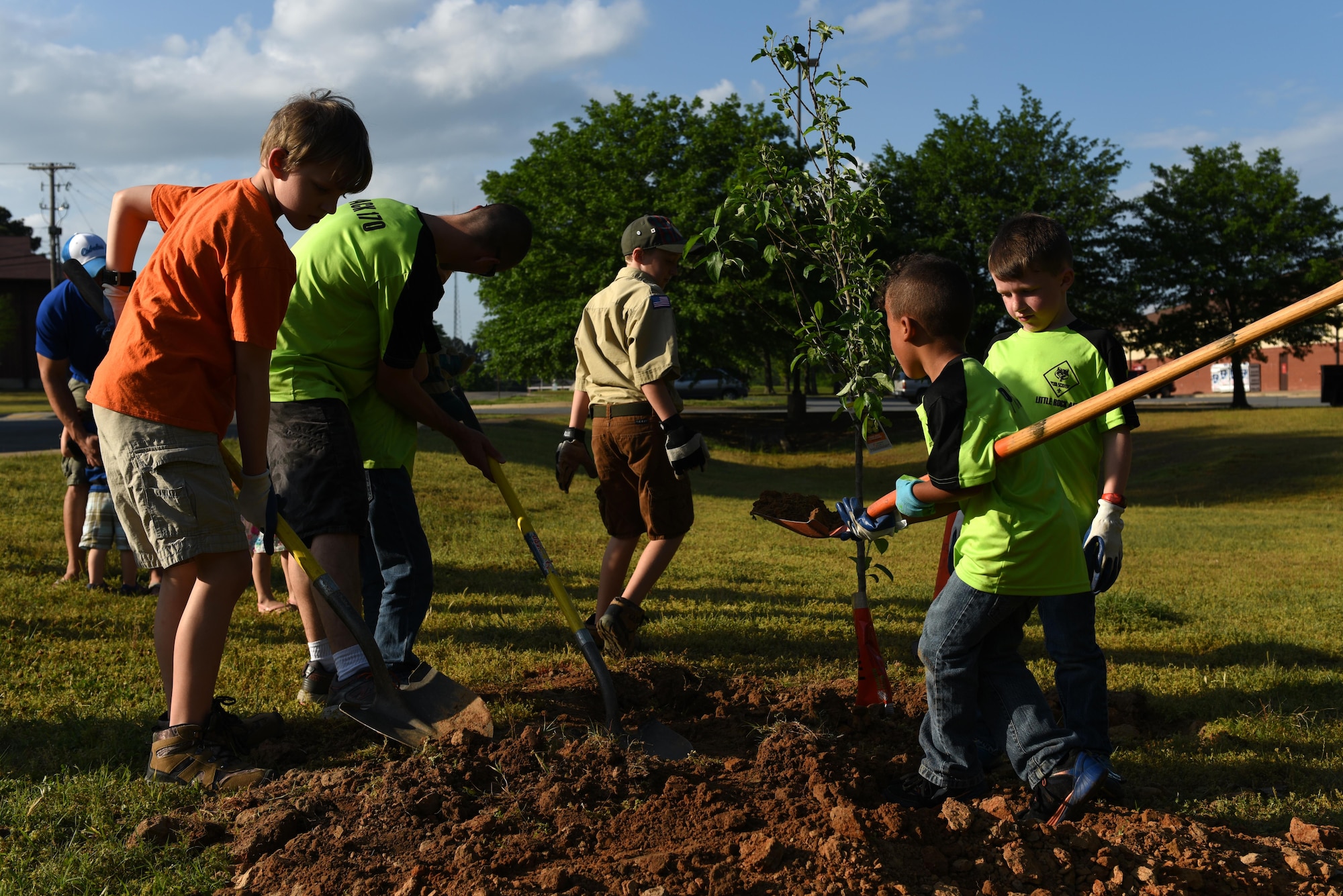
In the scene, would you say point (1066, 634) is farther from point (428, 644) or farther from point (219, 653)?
point (428, 644)

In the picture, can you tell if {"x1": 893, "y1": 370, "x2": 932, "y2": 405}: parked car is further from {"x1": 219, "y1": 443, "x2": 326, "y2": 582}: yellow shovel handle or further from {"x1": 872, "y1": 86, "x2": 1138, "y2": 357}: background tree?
{"x1": 872, "y1": 86, "x2": 1138, "y2": 357}: background tree

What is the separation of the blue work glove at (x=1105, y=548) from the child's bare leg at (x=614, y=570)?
221 centimetres

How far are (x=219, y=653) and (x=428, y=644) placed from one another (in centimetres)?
180

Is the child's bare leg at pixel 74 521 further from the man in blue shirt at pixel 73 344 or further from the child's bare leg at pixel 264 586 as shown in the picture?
the child's bare leg at pixel 264 586

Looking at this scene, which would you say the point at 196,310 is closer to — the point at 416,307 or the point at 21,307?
the point at 416,307

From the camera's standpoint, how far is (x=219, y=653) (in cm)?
312

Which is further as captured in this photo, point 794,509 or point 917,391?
point 917,391

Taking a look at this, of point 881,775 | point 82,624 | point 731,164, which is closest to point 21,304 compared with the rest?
point 731,164

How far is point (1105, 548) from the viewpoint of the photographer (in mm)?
3314

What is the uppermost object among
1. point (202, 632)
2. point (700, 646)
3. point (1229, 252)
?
point (1229, 252)

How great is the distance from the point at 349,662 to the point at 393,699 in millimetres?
278

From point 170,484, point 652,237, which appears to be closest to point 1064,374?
point 652,237

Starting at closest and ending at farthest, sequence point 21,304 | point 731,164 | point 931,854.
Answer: point 931,854
point 731,164
point 21,304

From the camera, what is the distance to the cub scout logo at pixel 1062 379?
11.3 feet
